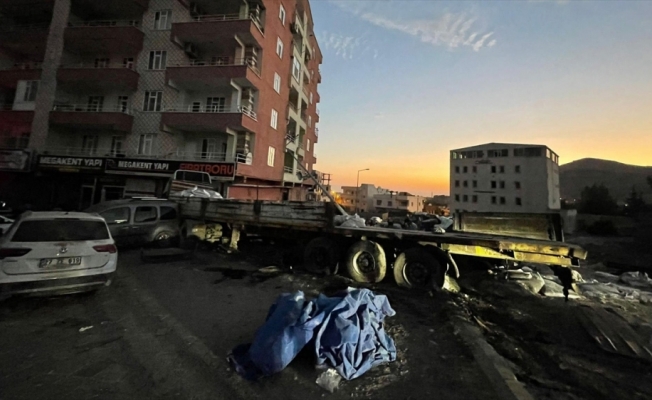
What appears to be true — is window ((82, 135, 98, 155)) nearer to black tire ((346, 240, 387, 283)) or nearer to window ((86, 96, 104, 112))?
window ((86, 96, 104, 112))

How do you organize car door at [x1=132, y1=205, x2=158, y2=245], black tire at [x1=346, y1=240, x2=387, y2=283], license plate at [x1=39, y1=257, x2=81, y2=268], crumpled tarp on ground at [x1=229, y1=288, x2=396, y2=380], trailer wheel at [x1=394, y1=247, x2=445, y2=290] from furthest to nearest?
car door at [x1=132, y1=205, x2=158, y2=245]
black tire at [x1=346, y1=240, x2=387, y2=283]
trailer wheel at [x1=394, y1=247, x2=445, y2=290]
license plate at [x1=39, y1=257, x2=81, y2=268]
crumpled tarp on ground at [x1=229, y1=288, x2=396, y2=380]

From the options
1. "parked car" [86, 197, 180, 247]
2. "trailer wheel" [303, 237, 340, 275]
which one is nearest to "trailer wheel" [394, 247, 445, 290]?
"trailer wheel" [303, 237, 340, 275]

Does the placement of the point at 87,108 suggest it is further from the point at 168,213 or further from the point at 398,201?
the point at 398,201

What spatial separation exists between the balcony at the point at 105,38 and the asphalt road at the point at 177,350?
2182cm

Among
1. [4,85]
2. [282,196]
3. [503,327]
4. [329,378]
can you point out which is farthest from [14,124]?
[503,327]

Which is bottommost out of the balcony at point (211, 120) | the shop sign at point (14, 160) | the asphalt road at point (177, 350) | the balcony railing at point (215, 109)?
the asphalt road at point (177, 350)

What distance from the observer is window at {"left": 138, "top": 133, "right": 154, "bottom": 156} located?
19.1 m

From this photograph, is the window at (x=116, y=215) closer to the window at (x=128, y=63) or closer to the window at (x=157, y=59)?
the window at (x=157, y=59)

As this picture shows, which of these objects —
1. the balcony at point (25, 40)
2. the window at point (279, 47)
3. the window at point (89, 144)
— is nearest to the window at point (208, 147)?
the window at point (89, 144)

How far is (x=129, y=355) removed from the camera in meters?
3.14

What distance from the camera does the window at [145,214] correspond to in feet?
29.8

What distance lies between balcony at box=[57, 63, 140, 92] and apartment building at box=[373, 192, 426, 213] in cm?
7262

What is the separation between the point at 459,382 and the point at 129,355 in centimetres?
381

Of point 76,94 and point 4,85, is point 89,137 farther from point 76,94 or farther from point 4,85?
point 4,85
